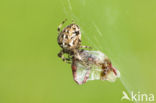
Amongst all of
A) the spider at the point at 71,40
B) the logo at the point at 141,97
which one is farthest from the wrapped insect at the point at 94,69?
the logo at the point at 141,97

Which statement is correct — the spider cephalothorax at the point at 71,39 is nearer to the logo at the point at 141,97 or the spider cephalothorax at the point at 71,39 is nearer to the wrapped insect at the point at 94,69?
the wrapped insect at the point at 94,69

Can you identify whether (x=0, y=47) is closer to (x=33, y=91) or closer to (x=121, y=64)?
(x=33, y=91)

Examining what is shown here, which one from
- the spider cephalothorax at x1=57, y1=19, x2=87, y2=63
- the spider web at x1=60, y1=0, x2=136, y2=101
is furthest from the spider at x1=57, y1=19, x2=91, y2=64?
the spider web at x1=60, y1=0, x2=136, y2=101

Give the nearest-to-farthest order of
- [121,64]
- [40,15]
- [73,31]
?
[73,31]
[121,64]
[40,15]

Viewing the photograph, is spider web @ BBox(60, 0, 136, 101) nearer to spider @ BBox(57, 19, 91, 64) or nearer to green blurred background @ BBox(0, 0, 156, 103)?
green blurred background @ BBox(0, 0, 156, 103)

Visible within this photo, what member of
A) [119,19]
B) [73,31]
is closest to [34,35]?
[119,19]

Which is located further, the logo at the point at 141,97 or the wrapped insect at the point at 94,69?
the logo at the point at 141,97

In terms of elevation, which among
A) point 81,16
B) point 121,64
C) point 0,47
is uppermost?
point 0,47
